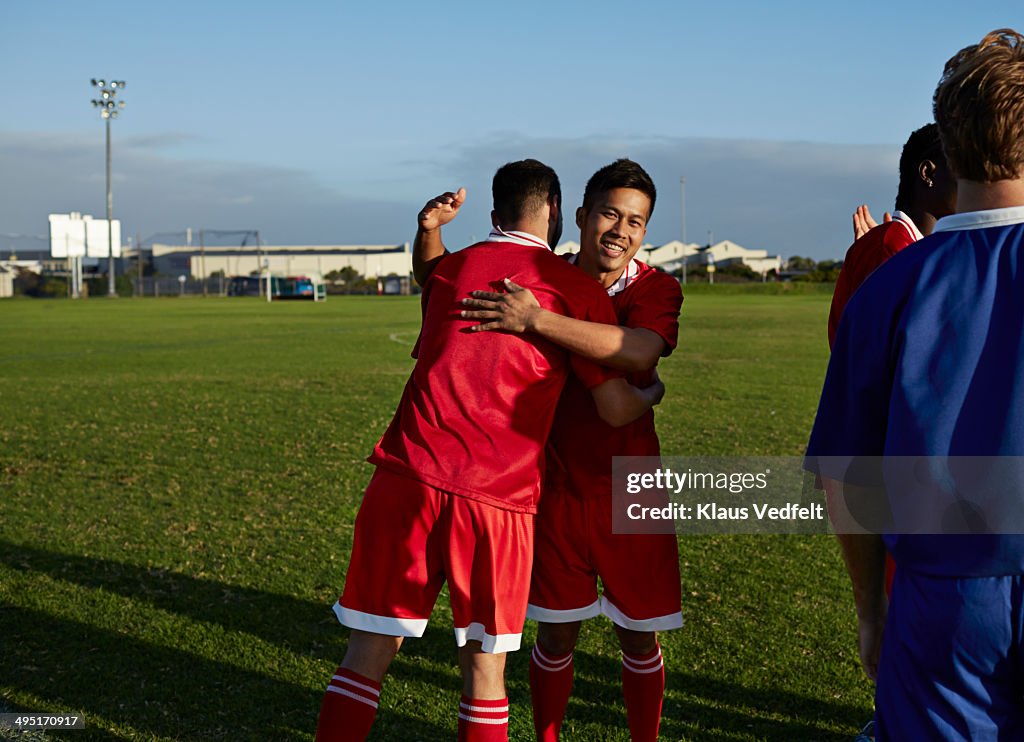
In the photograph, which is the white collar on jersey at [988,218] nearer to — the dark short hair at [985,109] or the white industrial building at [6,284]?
the dark short hair at [985,109]

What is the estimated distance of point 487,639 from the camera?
2855 millimetres

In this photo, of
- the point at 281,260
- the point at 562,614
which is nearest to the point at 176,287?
the point at 281,260

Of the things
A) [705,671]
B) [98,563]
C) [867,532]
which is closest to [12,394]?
[98,563]

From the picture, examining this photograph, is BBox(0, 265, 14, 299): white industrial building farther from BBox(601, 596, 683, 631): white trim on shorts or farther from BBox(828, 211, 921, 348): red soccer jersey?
BBox(828, 211, 921, 348): red soccer jersey

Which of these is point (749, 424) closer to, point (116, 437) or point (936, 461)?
point (116, 437)

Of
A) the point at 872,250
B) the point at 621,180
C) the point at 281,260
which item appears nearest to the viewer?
the point at 872,250

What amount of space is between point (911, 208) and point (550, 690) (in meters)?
1.99

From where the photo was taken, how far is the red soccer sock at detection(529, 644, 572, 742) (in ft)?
11.4

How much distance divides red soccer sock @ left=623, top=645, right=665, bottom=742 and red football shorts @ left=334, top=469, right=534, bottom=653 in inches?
28.4

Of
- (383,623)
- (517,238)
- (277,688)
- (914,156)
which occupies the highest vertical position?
(914,156)

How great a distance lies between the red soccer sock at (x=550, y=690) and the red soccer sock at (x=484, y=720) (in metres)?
0.59

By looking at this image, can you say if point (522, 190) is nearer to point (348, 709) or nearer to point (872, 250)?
point (872, 250)

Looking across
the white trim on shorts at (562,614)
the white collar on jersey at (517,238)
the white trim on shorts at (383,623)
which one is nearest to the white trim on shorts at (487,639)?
the white trim on shorts at (383,623)

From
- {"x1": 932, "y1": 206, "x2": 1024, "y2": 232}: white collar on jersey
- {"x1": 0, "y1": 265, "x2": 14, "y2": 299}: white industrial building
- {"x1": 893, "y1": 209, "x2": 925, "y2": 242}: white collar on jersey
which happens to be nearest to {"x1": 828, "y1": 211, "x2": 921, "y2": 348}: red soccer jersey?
{"x1": 893, "y1": 209, "x2": 925, "y2": 242}: white collar on jersey
